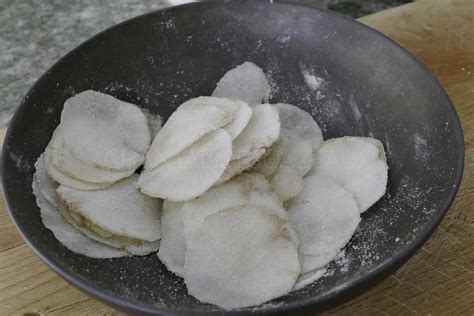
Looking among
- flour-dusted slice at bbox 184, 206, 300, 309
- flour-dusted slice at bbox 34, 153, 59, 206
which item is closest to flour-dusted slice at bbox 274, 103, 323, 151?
flour-dusted slice at bbox 184, 206, 300, 309

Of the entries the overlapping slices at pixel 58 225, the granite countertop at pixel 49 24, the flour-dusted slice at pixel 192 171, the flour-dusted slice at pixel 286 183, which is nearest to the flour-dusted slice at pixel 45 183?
the overlapping slices at pixel 58 225

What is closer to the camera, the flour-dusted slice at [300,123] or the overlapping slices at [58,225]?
the overlapping slices at [58,225]

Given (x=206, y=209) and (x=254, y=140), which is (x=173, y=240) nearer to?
(x=206, y=209)

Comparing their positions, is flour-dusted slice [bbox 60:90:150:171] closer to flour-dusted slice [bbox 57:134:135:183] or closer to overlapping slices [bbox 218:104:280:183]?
flour-dusted slice [bbox 57:134:135:183]

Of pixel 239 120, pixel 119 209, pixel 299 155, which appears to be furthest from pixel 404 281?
pixel 119 209

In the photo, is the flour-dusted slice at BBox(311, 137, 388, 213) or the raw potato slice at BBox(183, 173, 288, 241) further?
the flour-dusted slice at BBox(311, 137, 388, 213)

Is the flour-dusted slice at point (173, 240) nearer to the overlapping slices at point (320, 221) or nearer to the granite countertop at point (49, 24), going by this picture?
the overlapping slices at point (320, 221)

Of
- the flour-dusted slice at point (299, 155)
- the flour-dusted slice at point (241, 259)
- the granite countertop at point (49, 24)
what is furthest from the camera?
the granite countertop at point (49, 24)
